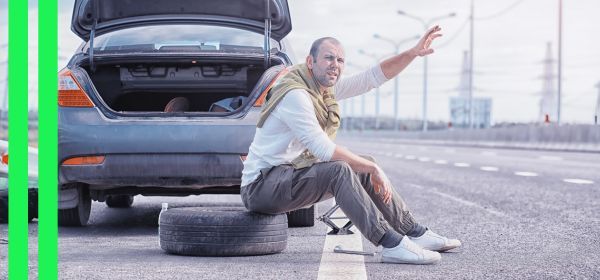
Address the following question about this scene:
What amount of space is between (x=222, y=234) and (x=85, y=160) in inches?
54.4

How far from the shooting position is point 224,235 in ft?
18.1

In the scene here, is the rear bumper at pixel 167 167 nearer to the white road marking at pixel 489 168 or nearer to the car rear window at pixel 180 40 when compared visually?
the car rear window at pixel 180 40

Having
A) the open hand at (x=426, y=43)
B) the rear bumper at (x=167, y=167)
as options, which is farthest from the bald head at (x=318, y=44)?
the rear bumper at (x=167, y=167)

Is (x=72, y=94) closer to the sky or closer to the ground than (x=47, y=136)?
closer to the sky

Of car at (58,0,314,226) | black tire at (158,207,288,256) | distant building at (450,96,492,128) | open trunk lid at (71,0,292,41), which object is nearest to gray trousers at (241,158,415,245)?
black tire at (158,207,288,256)

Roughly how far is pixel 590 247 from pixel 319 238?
164 centimetres

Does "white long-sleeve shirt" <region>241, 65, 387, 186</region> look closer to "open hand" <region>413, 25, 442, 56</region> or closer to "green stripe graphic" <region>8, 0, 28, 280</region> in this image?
"open hand" <region>413, 25, 442, 56</region>

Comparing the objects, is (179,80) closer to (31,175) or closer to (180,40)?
(180,40)

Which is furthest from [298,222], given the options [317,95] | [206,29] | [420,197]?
[420,197]

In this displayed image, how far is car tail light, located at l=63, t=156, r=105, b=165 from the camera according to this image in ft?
21.2

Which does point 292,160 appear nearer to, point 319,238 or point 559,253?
point 319,238

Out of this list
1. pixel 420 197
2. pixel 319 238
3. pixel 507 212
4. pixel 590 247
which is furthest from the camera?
pixel 420 197

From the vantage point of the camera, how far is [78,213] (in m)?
7.25

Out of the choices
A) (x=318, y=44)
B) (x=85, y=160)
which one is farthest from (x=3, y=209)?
(x=318, y=44)
